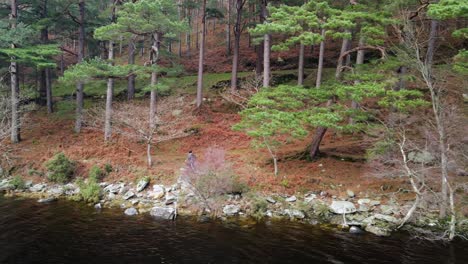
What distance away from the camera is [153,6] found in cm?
1927

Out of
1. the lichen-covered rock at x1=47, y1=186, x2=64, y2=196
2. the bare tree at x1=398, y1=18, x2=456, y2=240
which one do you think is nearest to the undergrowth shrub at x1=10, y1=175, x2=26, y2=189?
the lichen-covered rock at x1=47, y1=186, x2=64, y2=196

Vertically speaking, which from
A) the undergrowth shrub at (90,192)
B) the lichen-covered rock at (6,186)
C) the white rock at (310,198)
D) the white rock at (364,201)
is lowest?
the lichen-covered rock at (6,186)

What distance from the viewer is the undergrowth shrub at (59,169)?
768 inches

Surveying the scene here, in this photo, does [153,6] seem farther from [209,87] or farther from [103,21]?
[209,87]

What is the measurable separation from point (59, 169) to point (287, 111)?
45.4 ft

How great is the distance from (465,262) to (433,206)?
4502 millimetres

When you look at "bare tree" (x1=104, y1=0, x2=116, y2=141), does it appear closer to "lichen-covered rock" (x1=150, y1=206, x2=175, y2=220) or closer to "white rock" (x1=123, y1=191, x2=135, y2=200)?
"white rock" (x1=123, y1=191, x2=135, y2=200)

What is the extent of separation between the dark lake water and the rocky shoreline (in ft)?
2.82

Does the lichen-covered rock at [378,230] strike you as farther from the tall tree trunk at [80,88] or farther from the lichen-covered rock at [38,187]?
the tall tree trunk at [80,88]

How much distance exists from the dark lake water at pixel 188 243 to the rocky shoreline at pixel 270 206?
0.86 metres

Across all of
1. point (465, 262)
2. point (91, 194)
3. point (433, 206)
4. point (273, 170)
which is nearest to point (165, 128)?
point (91, 194)

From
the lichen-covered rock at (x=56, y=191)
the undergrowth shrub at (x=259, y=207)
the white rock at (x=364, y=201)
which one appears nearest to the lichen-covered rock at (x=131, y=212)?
the lichen-covered rock at (x=56, y=191)

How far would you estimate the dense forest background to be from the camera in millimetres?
14273

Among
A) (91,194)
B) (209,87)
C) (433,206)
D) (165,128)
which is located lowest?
(91,194)
